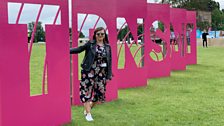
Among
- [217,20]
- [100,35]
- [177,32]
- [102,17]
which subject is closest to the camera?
[100,35]

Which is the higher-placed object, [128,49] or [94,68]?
[128,49]

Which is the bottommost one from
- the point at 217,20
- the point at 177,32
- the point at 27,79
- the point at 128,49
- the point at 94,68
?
the point at 27,79

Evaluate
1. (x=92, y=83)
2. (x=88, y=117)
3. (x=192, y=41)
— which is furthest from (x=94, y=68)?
(x=192, y=41)

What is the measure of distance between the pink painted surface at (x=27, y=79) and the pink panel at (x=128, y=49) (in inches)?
147

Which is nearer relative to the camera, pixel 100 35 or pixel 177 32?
pixel 100 35

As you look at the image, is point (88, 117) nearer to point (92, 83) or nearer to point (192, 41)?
point (92, 83)

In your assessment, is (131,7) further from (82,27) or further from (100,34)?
(100,34)

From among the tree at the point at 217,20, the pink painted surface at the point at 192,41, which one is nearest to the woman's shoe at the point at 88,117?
the pink painted surface at the point at 192,41

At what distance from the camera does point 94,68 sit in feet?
19.8

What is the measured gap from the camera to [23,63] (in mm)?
5082

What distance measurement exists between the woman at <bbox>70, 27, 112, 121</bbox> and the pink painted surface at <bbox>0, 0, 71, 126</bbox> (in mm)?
337

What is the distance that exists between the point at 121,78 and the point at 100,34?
365 centimetres

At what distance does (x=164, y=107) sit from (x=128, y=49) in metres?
2.85

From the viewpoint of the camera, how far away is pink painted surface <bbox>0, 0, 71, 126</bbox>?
4.89 meters
